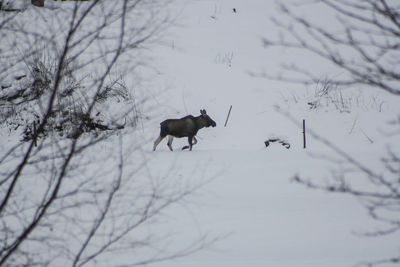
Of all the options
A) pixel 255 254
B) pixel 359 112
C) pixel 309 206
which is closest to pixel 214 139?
pixel 359 112

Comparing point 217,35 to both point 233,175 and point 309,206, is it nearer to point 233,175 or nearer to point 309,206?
point 233,175

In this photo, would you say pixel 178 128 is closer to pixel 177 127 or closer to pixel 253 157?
pixel 177 127

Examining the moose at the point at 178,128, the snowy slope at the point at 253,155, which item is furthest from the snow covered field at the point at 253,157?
the moose at the point at 178,128

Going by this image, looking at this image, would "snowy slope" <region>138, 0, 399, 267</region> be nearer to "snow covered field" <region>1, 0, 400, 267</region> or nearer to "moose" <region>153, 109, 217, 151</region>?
"snow covered field" <region>1, 0, 400, 267</region>

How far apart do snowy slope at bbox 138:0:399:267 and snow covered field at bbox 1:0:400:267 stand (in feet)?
0.07

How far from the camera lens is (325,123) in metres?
16.9

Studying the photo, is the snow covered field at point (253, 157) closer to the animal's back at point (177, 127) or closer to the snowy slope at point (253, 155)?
the snowy slope at point (253, 155)

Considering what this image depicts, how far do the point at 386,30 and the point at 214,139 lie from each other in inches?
532

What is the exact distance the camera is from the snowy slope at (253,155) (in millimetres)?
4609

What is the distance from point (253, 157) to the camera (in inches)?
365

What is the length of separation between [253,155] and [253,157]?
261mm

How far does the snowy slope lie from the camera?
15.1 feet

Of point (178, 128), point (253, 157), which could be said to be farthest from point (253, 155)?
point (178, 128)

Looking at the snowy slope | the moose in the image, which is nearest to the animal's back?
the moose
